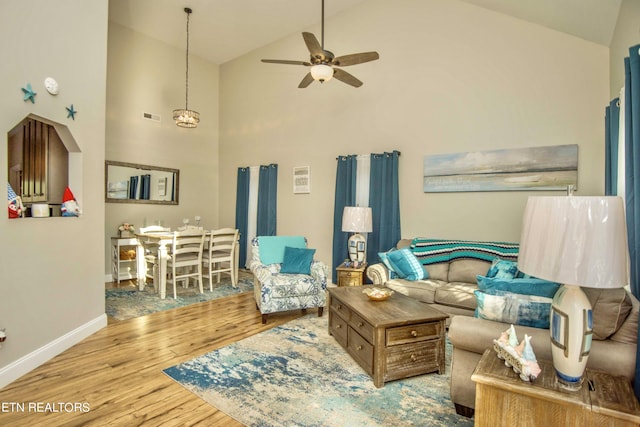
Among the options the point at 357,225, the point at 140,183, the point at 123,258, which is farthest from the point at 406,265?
the point at 140,183

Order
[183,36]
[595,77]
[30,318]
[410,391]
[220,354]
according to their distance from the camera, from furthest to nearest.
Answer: [183,36] < [595,77] < [220,354] < [30,318] < [410,391]

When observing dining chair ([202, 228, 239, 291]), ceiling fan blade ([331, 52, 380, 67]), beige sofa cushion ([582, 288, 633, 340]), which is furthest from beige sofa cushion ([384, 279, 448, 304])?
dining chair ([202, 228, 239, 291])

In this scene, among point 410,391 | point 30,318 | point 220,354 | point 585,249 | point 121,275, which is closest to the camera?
point 585,249

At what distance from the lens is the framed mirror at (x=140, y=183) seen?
211 inches

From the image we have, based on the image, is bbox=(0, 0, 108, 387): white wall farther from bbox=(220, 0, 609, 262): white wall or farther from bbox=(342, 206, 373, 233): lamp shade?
bbox=(220, 0, 609, 262): white wall

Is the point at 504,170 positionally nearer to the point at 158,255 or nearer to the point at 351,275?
the point at 351,275

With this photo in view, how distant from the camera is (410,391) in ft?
7.29

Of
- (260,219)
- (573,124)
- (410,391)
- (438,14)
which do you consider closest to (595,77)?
(573,124)

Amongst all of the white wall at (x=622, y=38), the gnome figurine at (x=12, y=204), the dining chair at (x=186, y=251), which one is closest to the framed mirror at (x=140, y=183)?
the dining chair at (x=186, y=251)

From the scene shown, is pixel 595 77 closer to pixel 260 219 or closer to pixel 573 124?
pixel 573 124

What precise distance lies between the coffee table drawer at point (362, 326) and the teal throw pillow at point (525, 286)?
86 cm

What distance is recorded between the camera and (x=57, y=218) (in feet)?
9.04

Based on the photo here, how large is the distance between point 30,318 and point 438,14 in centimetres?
535

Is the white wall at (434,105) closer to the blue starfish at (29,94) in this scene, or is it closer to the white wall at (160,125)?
the white wall at (160,125)
